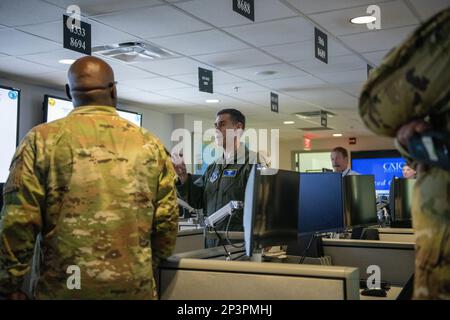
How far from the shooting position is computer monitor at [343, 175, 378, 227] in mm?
2764

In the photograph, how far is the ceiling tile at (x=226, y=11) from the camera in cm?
365

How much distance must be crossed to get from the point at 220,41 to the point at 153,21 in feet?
2.58

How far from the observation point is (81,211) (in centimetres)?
151

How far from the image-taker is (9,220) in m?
1.46

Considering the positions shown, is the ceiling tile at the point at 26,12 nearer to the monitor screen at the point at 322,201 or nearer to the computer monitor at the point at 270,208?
the monitor screen at the point at 322,201

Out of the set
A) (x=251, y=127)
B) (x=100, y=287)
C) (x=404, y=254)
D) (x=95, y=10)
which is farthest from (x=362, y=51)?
(x=251, y=127)

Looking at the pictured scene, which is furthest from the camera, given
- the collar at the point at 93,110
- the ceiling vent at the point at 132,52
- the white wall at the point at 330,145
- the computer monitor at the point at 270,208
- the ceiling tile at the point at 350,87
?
A: the white wall at the point at 330,145

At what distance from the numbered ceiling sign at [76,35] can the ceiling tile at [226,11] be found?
794 millimetres

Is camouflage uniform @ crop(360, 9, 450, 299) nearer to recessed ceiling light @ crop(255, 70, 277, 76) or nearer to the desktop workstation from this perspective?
the desktop workstation

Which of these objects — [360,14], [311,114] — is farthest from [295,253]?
[311,114]

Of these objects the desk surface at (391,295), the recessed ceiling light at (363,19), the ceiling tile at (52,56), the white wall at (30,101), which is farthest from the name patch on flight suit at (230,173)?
the white wall at (30,101)


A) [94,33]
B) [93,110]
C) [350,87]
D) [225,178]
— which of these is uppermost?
[350,87]

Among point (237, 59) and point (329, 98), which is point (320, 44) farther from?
point (329, 98)

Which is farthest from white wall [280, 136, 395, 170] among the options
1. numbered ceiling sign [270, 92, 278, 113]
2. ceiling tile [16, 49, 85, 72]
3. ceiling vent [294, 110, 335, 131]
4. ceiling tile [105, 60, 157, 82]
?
ceiling tile [16, 49, 85, 72]
